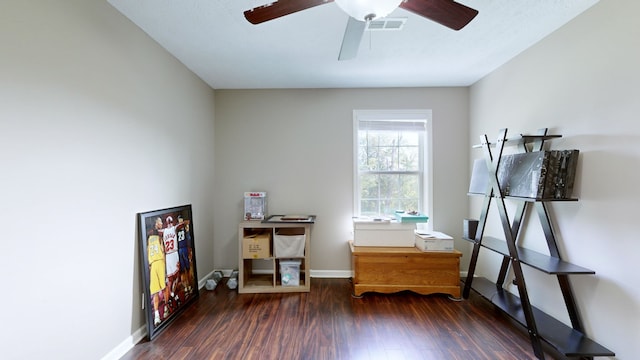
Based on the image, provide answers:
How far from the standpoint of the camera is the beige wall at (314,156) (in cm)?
328

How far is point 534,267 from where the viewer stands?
1812 millimetres

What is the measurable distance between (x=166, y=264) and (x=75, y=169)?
108 centimetres

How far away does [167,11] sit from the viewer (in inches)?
71.1

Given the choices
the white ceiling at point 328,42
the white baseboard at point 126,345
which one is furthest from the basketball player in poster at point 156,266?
the white ceiling at point 328,42

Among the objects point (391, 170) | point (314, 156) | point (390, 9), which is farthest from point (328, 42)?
point (391, 170)

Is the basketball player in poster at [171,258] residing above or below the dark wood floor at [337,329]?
above

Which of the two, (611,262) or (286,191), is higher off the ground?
(286,191)

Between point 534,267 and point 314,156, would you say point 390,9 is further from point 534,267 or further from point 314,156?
point 314,156

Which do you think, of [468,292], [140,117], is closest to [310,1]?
[140,117]

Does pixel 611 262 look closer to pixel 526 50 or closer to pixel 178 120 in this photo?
pixel 526 50

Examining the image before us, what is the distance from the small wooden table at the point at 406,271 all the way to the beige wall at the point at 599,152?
28.0 inches

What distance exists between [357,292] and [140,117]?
2567mm

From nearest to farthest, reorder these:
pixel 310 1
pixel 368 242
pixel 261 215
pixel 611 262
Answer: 1. pixel 310 1
2. pixel 611 262
3. pixel 368 242
4. pixel 261 215

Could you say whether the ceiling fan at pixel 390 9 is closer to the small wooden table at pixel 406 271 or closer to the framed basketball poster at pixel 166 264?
the framed basketball poster at pixel 166 264
